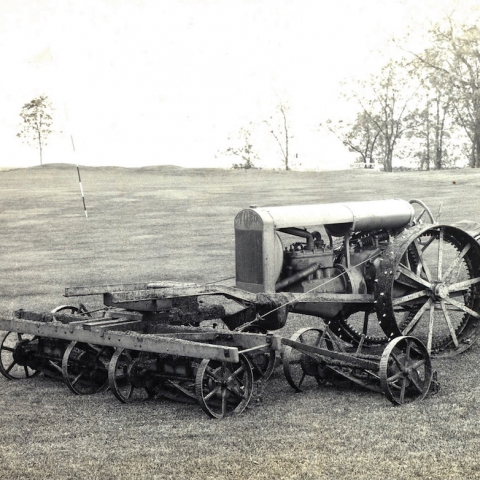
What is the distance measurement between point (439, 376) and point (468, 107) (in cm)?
2821

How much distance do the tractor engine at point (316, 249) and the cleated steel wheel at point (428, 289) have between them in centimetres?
36

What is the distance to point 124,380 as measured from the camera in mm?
6793

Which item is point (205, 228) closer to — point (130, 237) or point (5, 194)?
point (130, 237)

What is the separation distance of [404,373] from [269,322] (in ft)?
4.20

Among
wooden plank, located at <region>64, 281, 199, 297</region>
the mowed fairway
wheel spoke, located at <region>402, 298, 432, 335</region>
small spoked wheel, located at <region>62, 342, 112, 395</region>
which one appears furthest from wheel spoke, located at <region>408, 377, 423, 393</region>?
small spoked wheel, located at <region>62, 342, 112, 395</region>

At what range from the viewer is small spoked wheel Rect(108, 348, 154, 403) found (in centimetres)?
616

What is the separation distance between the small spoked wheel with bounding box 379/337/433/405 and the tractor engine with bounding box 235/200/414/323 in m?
1.09

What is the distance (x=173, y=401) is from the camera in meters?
6.30

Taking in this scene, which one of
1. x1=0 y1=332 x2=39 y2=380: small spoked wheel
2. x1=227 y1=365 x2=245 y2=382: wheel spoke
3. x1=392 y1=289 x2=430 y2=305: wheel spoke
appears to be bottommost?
x1=0 y1=332 x2=39 y2=380: small spoked wheel

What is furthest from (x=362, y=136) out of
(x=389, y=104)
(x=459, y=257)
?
(x=459, y=257)

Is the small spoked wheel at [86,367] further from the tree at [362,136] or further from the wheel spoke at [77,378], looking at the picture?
the tree at [362,136]

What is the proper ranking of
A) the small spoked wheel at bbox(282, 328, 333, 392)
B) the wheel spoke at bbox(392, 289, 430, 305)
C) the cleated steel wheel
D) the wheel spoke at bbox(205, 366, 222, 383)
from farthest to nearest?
1. the wheel spoke at bbox(392, 289, 430, 305)
2. the cleated steel wheel
3. the small spoked wheel at bbox(282, 328, 333, 392)
4. the wheel spoke at bbox(205, 366, 222, 383)

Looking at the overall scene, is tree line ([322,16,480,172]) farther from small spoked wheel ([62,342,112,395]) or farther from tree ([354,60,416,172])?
small spoked wheel ([62,342,112,395])

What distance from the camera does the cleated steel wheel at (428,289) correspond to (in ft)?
22.8
